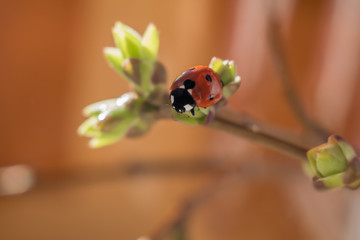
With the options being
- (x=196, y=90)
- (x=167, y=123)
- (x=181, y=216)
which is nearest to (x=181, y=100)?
(x=196, y=90)

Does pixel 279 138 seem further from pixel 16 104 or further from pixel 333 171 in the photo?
pixel 16 104

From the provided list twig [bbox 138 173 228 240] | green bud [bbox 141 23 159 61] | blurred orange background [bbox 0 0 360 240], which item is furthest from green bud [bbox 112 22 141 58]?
blurred orange background [bbox 0 0 360 240]

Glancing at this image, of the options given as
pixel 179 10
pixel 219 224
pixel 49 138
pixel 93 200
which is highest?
pixel 179 10

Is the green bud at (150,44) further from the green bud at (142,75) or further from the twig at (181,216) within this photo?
the twig at (181,216)

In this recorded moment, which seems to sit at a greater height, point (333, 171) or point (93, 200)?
point (333, 171)

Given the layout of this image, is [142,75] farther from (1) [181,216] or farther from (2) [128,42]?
(1) [181,216]

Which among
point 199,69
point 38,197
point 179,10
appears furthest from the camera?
point 179,10

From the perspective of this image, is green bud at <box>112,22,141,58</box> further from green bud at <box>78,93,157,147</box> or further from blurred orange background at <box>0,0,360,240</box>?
blurred orange background at <box>0,0,360,240</box>

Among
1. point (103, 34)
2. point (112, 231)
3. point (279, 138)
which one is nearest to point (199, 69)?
point (279, 138)
